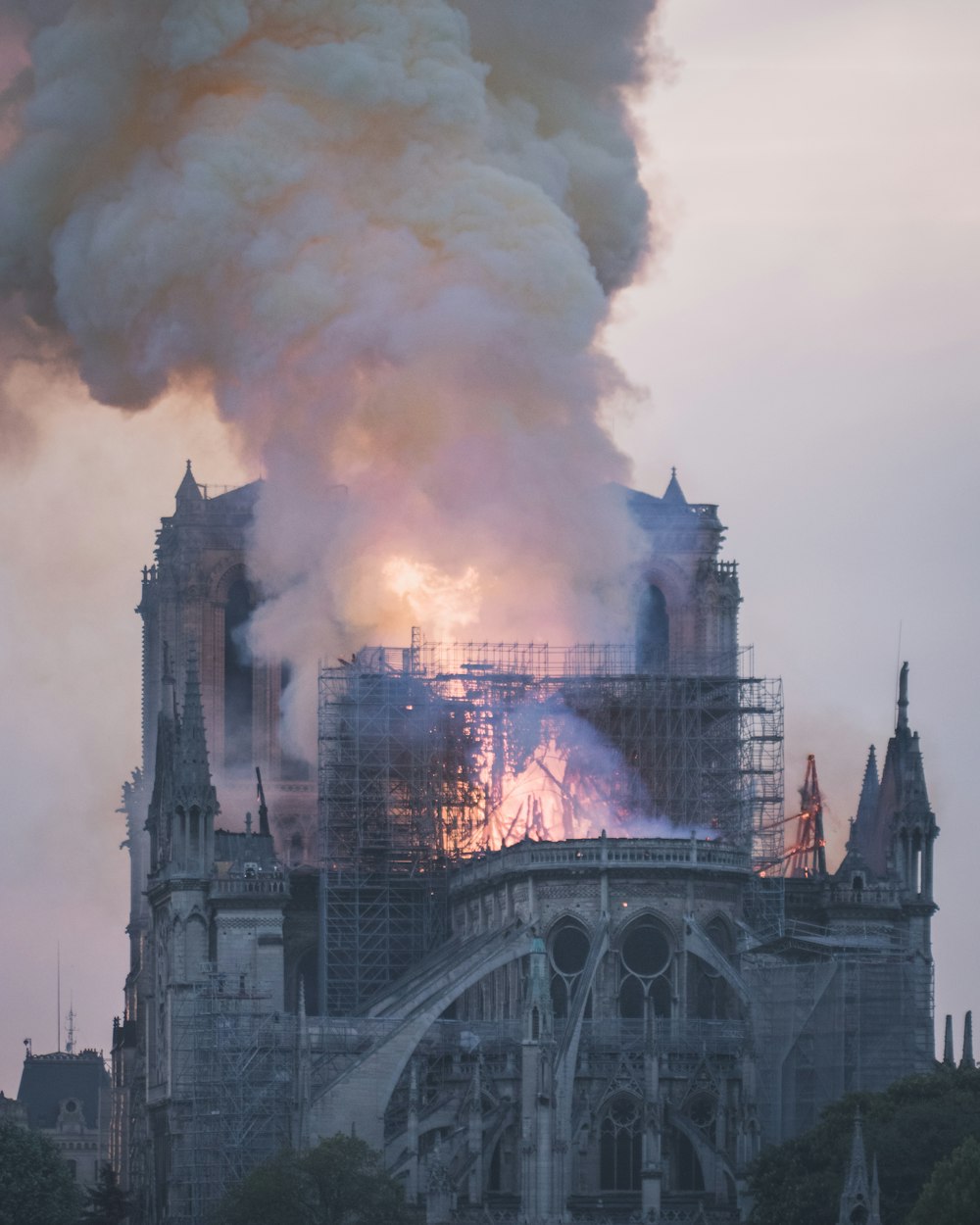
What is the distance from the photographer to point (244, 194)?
156 metres

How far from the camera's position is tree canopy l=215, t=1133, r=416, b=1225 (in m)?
127

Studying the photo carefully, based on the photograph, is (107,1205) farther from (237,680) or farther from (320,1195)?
(237,680)

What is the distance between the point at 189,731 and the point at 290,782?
16374 mm

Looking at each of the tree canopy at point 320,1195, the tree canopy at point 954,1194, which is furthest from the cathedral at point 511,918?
the tree canopy at point 954,1194

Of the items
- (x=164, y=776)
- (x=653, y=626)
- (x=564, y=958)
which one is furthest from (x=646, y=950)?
(x=653, y=626)

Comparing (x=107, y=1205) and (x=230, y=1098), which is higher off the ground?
(x=230, y=1098)

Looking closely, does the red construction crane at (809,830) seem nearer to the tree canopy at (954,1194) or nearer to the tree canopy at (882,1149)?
the tree canopy at (882,1149)

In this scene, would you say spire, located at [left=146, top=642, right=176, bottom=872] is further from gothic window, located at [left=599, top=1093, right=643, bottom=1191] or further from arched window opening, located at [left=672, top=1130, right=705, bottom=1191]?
arched window opening, located at [left=672, top=1130, right=705, bottom=1191]

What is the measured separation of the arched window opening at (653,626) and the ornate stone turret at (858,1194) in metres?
50.3

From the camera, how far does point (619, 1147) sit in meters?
135

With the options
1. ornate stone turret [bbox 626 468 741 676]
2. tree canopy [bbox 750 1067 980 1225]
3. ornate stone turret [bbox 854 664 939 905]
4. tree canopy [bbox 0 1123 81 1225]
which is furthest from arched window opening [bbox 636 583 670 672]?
tree canopy [bbox 750 1067 980 1225]

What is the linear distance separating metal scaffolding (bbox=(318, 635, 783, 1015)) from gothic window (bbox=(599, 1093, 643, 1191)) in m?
14.8

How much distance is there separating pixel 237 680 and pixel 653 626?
51.1 feet

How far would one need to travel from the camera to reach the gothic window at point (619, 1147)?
134 meters
